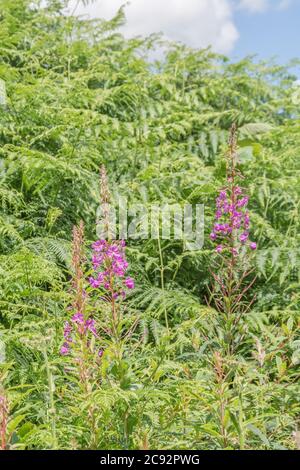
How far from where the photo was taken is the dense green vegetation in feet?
6.93

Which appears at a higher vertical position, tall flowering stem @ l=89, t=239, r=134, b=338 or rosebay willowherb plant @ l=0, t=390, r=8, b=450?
tall flowering stem @ l=89, t=239, r=134, b=338

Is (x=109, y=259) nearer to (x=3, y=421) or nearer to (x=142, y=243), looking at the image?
(x=3, y=421)

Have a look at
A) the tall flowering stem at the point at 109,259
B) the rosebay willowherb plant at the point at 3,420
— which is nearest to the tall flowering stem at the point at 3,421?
the rosebay willowherb plant at the point at 3,420

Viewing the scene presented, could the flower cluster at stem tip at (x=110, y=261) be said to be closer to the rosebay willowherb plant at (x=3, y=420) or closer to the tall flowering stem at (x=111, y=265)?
the tall flowering stem at (x=111, y=265)

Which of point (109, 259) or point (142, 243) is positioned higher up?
point (109, 259)

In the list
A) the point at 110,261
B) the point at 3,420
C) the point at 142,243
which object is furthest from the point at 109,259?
the point at 142,243

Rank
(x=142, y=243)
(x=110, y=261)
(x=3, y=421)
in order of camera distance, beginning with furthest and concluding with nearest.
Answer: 1. (x=142, y=243)
2. (x=110, y=261)
3. (x=3, y=421)

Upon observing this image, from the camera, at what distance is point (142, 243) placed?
4348 mm

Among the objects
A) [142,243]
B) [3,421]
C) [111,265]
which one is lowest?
[3,421]

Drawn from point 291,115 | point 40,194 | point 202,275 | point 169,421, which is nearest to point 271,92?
point 291,115

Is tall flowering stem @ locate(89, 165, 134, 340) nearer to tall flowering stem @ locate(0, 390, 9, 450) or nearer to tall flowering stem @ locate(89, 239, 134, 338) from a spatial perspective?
tall flowering stem @ locate(89, 239, 134, 338)

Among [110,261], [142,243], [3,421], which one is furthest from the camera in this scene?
[142,243]

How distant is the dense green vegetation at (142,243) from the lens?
211 centimetres

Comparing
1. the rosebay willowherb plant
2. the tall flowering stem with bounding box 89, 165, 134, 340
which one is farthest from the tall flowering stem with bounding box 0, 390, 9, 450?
the tall flowering stem with bounding box 89, 165, 134, 340
